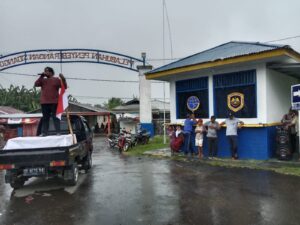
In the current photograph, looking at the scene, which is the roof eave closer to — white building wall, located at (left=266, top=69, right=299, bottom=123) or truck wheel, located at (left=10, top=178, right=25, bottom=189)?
white building wall, located at (left=266, top=69, right=299, bottom=123)

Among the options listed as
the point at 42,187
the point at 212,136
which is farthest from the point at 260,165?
the point at 42,187

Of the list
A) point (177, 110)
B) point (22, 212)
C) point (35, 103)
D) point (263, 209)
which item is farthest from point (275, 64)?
point (35, 103)

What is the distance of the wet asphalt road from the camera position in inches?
215

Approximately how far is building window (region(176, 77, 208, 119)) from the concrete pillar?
8310 mm

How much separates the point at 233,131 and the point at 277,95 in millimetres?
2267

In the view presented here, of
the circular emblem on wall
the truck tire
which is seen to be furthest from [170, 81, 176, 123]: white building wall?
the truck tire

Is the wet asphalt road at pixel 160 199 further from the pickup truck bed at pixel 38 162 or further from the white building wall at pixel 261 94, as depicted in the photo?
the white building wall at pixel 261 94

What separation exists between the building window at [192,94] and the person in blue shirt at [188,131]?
496mm

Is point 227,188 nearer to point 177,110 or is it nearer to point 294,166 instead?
point 294,166

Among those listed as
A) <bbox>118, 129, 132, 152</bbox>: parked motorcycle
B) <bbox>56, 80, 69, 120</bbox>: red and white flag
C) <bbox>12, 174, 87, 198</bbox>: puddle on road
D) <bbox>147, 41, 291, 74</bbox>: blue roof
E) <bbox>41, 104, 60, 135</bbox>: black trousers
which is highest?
<bbox>147, 41, 291, 74</bbox>: blue roof

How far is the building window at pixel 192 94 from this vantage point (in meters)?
13.2

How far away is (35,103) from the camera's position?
5503cm

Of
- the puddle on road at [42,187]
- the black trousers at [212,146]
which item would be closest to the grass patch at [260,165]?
the black trousers at [212,146]

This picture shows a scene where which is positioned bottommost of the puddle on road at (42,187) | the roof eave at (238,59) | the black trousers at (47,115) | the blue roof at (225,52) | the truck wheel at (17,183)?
the puddle on road at (42,187)
